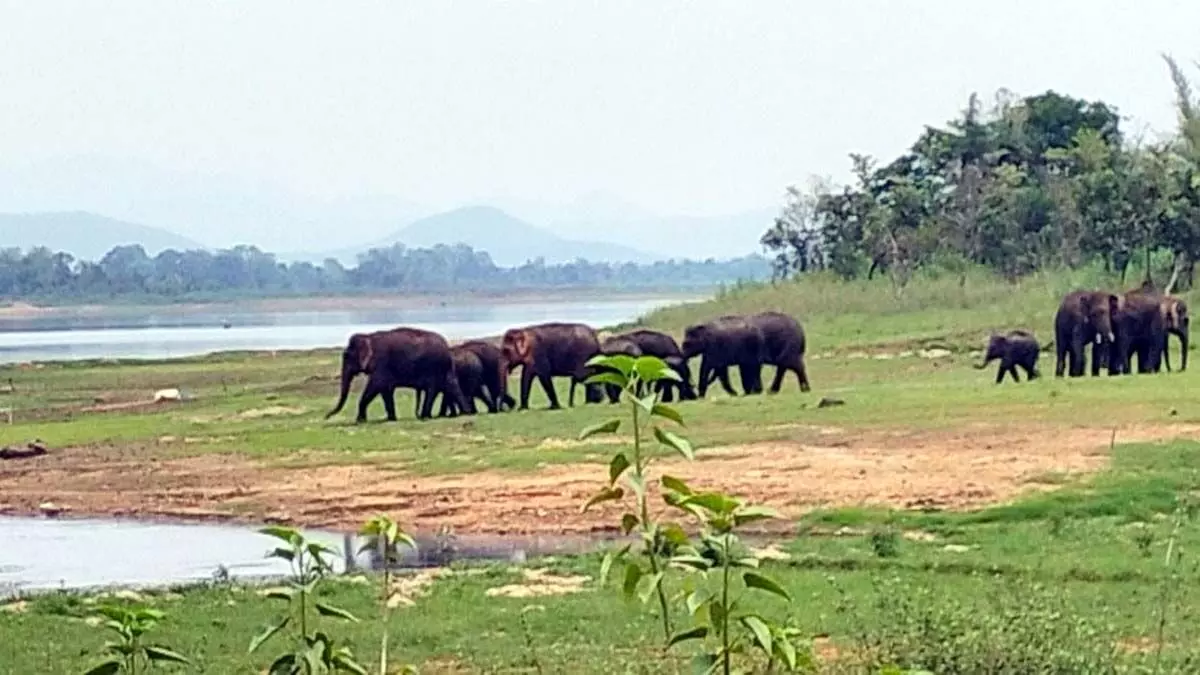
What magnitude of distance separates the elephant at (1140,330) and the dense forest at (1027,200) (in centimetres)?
892

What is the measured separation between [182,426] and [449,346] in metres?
3.87

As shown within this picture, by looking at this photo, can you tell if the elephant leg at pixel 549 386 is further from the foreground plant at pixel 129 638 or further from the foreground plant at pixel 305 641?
the foreground plant at pixel 129 638

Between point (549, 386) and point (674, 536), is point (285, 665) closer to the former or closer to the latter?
point (674, 536)

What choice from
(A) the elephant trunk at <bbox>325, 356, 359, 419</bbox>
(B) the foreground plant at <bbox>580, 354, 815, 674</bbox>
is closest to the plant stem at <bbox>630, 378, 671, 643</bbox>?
(B) the foreground plant at <bbox>580, 354, 815, 674</bbox>

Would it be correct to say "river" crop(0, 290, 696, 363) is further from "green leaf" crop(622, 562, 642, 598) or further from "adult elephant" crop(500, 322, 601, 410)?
"green leaf" crop(622, 562, 642, 598)

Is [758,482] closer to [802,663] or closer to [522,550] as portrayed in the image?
[522,550]

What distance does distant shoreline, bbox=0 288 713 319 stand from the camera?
139m

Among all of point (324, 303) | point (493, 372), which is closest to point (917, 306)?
point (493, 372)

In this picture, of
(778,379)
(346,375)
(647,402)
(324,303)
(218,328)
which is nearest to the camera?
(647,402)

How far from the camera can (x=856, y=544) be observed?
51.4 feet

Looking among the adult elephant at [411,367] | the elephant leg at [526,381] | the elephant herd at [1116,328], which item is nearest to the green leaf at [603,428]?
the adult elephant at [411,367]

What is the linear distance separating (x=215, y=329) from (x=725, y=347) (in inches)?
2738

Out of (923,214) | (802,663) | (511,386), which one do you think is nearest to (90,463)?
(511,386)

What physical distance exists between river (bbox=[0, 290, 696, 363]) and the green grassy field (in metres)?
34.0
